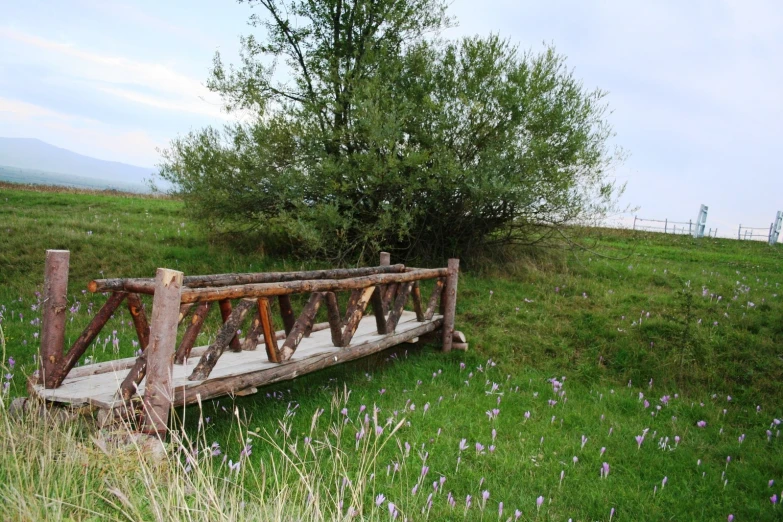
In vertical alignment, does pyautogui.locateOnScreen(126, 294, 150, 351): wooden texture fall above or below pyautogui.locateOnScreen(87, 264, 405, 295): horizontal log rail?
below

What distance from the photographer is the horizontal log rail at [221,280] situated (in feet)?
15.1

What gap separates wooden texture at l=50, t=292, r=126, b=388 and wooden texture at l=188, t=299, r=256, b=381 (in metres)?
0.86

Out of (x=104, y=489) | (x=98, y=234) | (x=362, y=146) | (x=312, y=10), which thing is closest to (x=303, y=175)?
(x=362, y=146)

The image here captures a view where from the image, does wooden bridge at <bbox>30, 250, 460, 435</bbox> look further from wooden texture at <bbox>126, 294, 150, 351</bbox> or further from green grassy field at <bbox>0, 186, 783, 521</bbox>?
green grassy field at <bbox>0, 186, 783, 521</bbox>

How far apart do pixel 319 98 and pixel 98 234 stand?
711cm

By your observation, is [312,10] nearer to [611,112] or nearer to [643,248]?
[611,112]

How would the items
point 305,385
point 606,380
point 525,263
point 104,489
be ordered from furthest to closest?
point 525,263 < point 606,380 < point 305,385 < point 104,489

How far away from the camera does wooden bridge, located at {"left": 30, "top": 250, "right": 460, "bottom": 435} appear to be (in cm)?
421

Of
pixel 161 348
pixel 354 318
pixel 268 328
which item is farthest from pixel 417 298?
pixel 161 348

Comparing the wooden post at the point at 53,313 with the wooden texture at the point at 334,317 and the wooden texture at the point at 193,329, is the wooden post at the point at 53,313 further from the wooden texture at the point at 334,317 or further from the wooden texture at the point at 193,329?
the wooden texture at the point at 334,317

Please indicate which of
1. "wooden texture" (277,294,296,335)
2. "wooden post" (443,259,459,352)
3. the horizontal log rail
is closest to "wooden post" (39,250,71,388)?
the horizontal log rail

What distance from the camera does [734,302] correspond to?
10.9 m

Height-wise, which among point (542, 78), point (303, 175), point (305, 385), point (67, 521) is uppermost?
point (542, 78)

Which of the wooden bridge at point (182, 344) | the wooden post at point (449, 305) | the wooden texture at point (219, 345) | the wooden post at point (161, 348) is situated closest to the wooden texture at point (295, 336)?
the wooden bridge at point (182, 344)
